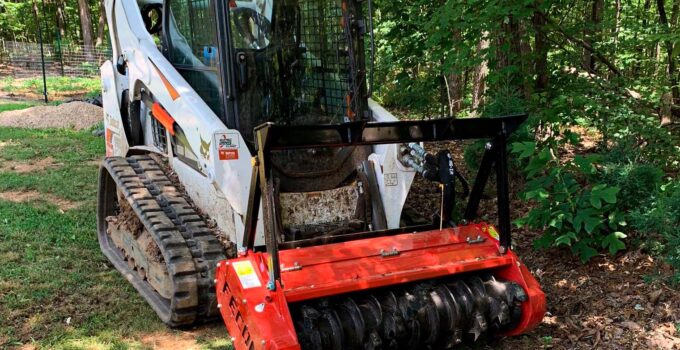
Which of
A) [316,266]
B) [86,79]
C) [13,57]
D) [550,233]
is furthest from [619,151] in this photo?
[13,57]

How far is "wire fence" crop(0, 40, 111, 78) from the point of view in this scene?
24.8 meters

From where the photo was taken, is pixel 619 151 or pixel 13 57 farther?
pixel 13 57

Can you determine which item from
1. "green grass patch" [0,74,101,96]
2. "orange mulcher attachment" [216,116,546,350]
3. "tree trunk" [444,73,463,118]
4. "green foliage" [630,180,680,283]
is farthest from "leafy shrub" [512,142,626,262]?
"green grass patch" [0,74,101,96]

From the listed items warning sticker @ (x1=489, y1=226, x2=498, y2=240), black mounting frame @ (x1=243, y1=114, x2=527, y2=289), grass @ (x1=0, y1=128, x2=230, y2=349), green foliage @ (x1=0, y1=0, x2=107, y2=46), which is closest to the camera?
black mounting frame @ (x1=243, y1=114, x2=527, y2=289)

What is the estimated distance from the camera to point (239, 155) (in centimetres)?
401

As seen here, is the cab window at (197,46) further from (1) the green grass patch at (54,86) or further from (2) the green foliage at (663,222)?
(1) the green grass patch at (54,86)

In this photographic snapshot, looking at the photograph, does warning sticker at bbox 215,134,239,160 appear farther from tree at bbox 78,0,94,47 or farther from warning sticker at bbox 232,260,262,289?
tree at bbox 78,0,94,47

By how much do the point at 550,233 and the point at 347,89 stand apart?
197cm

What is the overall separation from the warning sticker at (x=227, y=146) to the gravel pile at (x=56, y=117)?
9920mm

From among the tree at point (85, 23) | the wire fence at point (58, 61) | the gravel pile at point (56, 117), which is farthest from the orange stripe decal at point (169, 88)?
the tree at point (85, 23)

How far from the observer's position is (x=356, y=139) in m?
3.17

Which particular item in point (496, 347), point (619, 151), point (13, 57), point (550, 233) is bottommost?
point (496, 347)

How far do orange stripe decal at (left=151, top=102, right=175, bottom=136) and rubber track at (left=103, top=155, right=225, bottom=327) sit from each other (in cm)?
51

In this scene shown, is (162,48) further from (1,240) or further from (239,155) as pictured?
(1,240)
